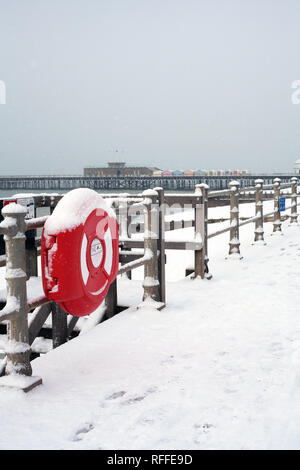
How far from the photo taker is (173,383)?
368 cm

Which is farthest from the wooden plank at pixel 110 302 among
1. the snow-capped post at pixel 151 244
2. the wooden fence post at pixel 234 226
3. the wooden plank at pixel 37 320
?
the wooden fence post at pixel 234 226

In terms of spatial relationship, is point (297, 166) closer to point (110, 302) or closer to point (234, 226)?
point (234, 226)

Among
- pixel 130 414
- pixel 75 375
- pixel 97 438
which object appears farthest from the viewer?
pixel 75 375

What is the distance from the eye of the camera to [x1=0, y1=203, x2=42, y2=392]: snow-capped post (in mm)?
3436

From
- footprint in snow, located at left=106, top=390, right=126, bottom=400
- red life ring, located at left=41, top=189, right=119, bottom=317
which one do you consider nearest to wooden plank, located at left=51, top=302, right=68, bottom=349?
red life ring, located at left=41, top=189, right=119, bottom=317

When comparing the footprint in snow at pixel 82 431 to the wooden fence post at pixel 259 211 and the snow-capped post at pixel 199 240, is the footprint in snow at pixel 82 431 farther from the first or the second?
the wooden fence post at pixel 259 211

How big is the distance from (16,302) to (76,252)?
1.63 ft

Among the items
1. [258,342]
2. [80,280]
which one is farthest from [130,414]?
[258,342]

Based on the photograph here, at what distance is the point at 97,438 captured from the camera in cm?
290

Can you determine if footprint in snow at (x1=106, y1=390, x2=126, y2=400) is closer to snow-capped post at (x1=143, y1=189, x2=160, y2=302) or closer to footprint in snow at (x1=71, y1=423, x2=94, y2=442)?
footprint in snow at (x1=71, y1=423, x2=94, y2=442)

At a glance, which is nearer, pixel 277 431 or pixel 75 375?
pixel 277 431

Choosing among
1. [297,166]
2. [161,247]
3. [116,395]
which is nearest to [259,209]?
[161,247]

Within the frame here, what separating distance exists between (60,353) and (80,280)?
0.81 m
